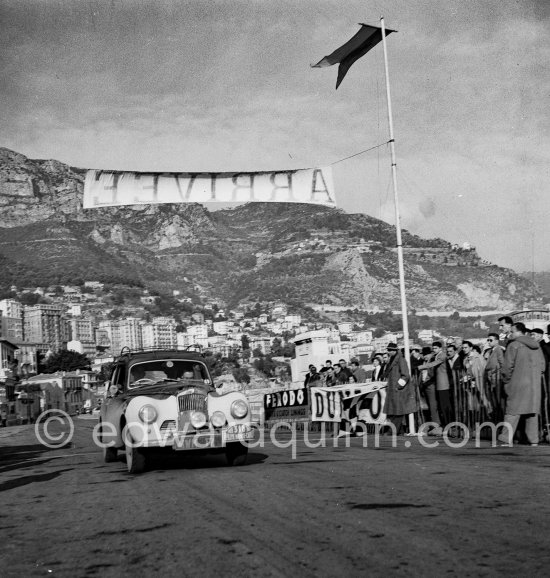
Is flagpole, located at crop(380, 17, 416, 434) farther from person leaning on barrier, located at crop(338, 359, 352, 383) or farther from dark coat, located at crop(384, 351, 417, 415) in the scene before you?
person leaning on barrier, located at crop(338, 359, 352, 383)

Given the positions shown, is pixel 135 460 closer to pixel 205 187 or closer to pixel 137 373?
pixel 137 373

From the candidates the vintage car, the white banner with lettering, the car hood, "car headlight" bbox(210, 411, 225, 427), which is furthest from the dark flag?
"car headlight" bbox(210, 411, 225, 427)

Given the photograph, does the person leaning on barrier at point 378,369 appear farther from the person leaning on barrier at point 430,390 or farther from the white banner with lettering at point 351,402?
the person leaning on barrier at point 430,390

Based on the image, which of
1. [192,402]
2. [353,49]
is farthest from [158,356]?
[353,49]

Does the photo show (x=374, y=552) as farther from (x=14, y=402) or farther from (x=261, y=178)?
(x=14, y=402)

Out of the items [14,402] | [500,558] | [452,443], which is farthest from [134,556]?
[14,402]

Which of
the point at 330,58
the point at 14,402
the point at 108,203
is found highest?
the point at 330,58

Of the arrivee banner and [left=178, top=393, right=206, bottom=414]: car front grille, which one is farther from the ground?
the arrivee banner
